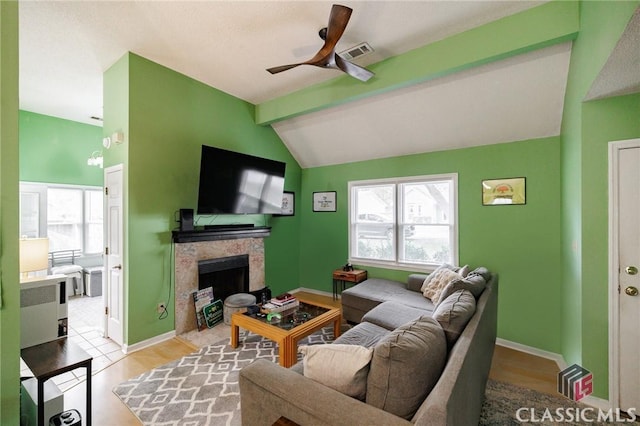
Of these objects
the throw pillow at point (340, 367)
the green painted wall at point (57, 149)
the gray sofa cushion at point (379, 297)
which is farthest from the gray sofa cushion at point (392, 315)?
the green painted wall at point (57, 149)

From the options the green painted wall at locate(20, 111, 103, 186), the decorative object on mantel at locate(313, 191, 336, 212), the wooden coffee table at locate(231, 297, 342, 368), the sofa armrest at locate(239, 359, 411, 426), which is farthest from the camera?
the decorative object on mantel at locate(313, 191, 336, 212)

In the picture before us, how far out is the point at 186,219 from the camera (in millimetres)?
3402

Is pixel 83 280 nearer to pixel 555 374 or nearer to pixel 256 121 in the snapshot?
pixel 256 121

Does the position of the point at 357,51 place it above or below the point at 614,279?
above

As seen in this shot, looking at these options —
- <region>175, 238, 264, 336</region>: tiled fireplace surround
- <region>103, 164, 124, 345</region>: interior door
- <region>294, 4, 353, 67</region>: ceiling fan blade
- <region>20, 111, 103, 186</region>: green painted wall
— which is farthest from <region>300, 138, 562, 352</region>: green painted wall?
<region>20, 111, 103, 186</region>: green painted wall

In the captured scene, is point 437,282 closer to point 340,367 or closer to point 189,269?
point 340,367

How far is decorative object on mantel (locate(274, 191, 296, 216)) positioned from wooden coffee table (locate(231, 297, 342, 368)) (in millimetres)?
2138

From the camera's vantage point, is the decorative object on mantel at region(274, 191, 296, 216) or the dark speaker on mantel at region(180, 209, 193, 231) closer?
the dark speaker on mantel at region(180, 209, 193, 231)

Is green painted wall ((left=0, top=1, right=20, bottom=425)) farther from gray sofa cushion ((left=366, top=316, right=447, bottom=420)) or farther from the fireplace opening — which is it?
the fireplace opening

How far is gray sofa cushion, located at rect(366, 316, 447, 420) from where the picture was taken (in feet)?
3.91

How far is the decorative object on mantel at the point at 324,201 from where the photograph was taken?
4965 mm

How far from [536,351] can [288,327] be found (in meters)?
2.77

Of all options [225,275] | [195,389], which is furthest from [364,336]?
[225,275]

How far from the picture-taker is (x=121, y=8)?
2365 millimetres
